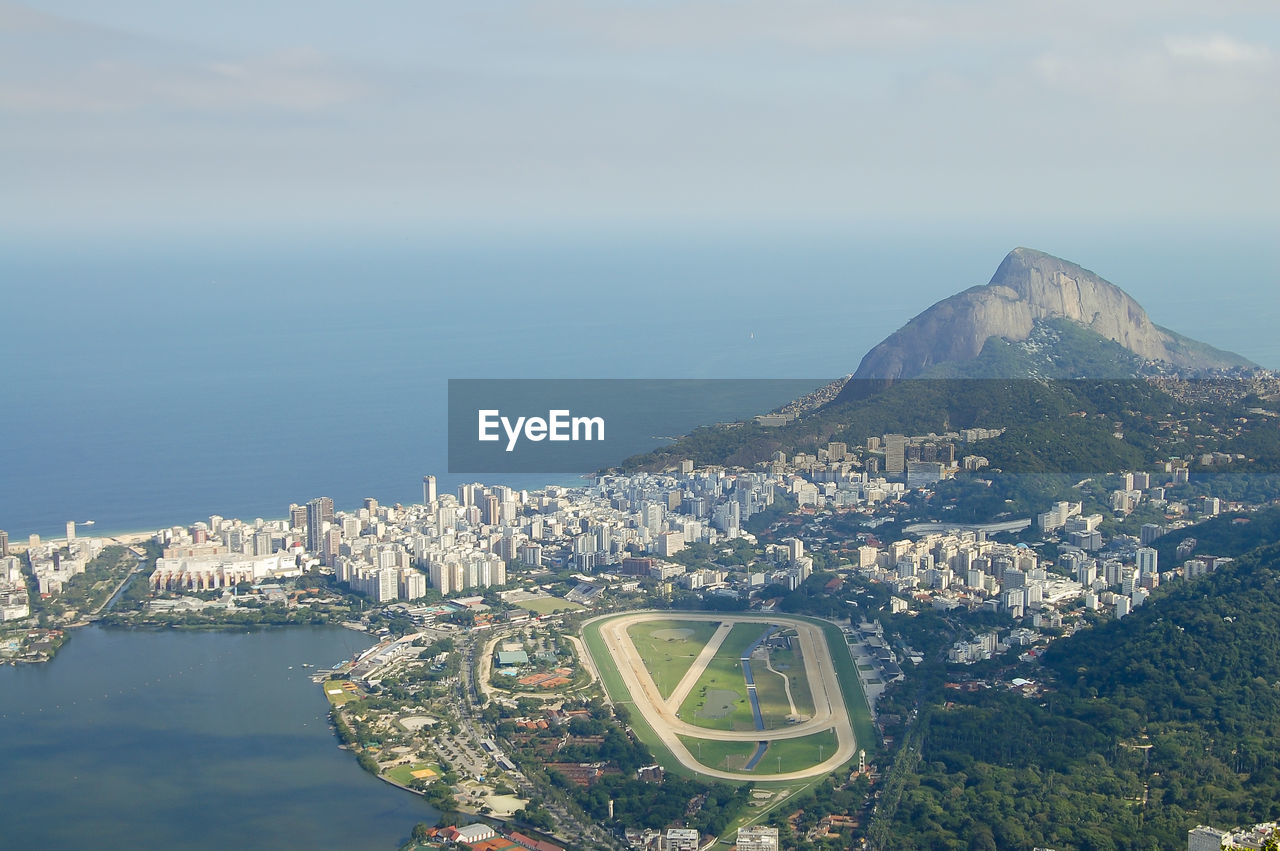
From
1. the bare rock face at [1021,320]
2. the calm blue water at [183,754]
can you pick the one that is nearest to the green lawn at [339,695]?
the calm blue water at [183,754]

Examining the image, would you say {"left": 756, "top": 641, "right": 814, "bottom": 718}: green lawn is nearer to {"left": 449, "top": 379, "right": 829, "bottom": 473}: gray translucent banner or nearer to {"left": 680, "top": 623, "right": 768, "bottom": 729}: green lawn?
{"left": 680, "top": 623, "right": 768, "bottom": 729}: green lawn

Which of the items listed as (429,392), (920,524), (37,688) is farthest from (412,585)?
(429,392)

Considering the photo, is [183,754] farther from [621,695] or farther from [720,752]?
[720,752]

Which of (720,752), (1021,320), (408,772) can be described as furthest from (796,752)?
(1021,320)

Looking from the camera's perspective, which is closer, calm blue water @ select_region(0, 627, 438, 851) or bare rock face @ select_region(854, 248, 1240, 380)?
calm blue water @ select_region(0, 627, 438, 851)

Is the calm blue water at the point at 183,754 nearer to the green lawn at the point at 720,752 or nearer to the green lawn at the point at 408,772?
the green lawn at the point at 408,772

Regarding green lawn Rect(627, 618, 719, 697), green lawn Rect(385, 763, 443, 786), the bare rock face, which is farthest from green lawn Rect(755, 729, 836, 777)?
the bare rock face

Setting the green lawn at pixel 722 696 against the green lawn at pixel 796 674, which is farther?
the green lawn at pixel 796 674

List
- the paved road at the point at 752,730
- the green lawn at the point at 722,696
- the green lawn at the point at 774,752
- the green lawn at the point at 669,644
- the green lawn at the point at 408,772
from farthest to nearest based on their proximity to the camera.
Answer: the green lawn at the point at 669,644
the green lawn at the point at 722,696
the paved road at the point at 752,730
the green lawn at the point at 408,772
the green lawn at the point at 774,752
